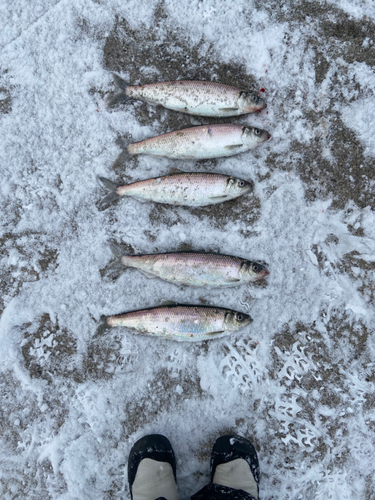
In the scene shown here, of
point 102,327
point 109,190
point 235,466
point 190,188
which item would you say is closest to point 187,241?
point 190,188

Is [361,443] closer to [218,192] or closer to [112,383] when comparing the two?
[112,383]

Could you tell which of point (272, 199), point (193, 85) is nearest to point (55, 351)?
point (272, 199)

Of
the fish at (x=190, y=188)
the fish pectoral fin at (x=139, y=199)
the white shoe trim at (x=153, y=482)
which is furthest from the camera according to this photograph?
the fish pectoral fin at (x=139, y=199)

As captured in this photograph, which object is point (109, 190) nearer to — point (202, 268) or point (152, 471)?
point (202, 268)

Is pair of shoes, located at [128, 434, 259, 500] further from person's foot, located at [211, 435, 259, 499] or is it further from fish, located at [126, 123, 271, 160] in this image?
fish, located at [126, 123, 271, 160]

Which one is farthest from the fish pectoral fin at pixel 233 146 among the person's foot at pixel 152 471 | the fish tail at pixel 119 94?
the person's foot at pixel 152 471

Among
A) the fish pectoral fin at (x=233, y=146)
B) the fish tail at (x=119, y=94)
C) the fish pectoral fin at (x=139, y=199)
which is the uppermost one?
the fish tail at (x=119, y=94)

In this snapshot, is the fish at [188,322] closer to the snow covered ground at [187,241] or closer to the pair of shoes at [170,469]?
the snow covered ground at [187,241]
